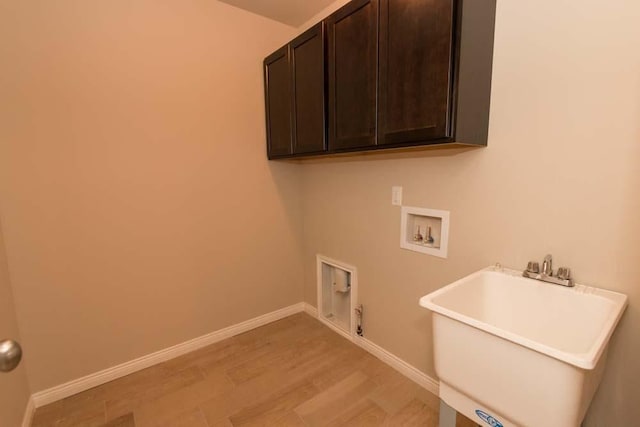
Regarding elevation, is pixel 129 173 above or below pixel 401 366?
above

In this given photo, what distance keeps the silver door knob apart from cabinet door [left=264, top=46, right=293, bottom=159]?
172 centimetres

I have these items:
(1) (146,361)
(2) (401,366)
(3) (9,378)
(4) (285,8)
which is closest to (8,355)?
(3) (9,378)

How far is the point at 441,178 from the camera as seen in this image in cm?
163

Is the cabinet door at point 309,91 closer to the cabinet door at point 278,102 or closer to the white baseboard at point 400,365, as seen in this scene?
the cabinet door at point 278,102

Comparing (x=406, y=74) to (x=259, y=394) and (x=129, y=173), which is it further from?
(x=259, y=394)

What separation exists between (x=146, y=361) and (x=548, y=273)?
2.42 metres

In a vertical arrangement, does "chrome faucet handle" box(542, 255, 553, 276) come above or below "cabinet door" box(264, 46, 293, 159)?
below

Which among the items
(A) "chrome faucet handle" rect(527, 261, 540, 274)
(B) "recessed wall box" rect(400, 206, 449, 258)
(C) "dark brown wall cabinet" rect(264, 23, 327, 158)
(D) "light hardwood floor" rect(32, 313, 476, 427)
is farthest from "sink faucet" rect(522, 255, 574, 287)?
(C) "dark brown wall cabinet" rect(264, 23, 327, 158)

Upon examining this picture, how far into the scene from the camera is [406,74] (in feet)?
4.42

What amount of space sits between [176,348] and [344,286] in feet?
4.33

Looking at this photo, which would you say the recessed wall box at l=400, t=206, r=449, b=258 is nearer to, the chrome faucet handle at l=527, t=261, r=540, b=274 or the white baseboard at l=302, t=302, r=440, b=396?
the chrome faucet handle at l=527, t=261, r=540, b=274

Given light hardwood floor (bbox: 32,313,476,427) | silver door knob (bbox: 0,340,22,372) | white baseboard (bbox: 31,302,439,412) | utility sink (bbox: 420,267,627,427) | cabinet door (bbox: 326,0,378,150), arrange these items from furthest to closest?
white baseboard (bbox: 31,302,439,412), light hardwood floor (bbox: 32,313,476,427), cabinet door (bbox: 326,0,378,150), utility sink (bbox: 420,267,627,427), silver door knob (bbox: 0,340,22,372)

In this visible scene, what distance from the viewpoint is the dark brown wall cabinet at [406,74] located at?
1203mm

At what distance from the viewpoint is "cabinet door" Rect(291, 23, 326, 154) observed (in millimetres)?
1809
